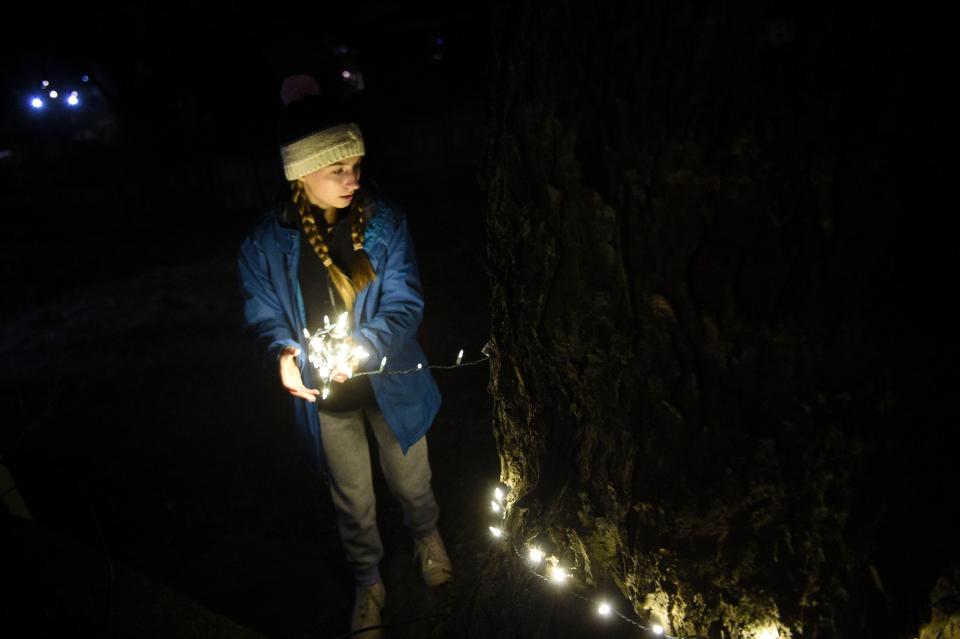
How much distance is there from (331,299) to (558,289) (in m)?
1.57

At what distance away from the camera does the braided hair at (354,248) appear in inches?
108

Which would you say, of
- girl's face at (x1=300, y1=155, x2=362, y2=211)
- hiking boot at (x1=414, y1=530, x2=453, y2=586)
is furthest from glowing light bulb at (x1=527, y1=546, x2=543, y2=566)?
girl's face at (x1=300, y1=155, x2=362, y2=211)

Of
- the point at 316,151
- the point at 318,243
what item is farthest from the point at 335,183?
the point at 318,243

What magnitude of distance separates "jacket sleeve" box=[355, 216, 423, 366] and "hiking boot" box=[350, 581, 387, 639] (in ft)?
4.89

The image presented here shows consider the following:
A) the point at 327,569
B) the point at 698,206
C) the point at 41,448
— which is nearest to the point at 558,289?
the point at 698,206

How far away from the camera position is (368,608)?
3316mm

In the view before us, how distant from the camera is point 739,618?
1698mm

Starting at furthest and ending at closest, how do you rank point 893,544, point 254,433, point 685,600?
1. point 254,433
2. point 685,600
3. point 893,544

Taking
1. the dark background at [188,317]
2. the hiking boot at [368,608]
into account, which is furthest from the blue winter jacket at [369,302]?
the dark background at [188,317]

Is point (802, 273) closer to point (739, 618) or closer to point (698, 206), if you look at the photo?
point (698, 206)

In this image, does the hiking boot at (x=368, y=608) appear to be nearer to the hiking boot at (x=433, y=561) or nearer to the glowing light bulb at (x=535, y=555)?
the hiking boot at (x=433, y=561)

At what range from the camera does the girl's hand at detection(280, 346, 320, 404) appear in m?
2.75

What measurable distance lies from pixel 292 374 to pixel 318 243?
2.12ft

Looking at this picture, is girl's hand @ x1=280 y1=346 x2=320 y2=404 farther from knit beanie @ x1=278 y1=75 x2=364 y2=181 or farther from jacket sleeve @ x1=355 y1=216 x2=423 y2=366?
knit beanie @ x1=278 y1=75 x2=364 y2=181
